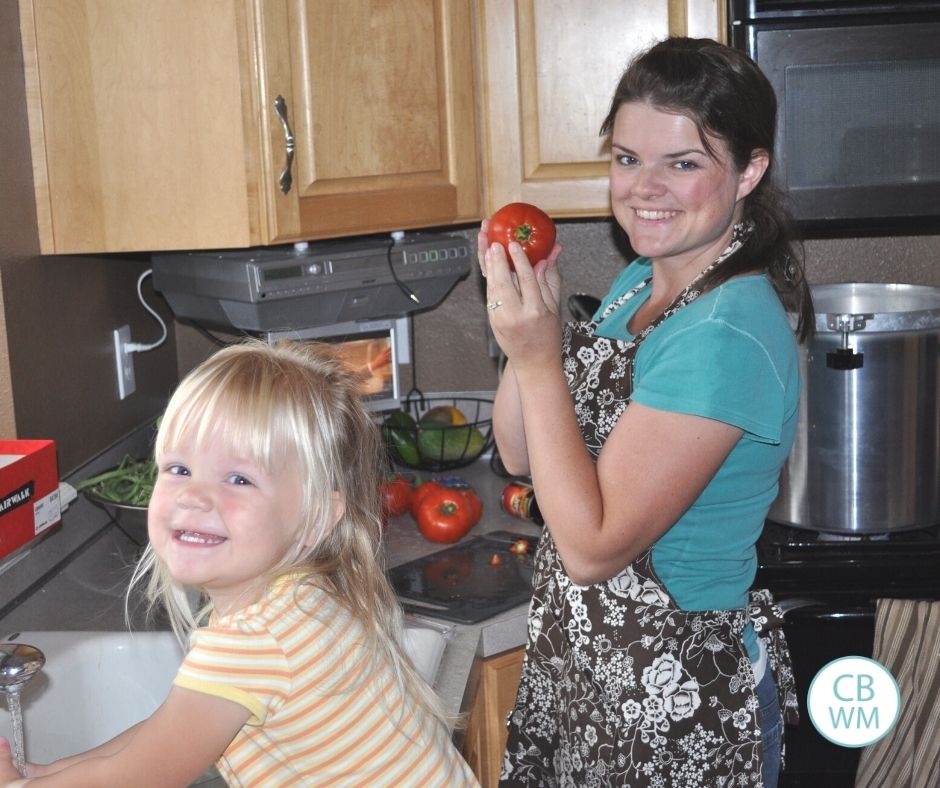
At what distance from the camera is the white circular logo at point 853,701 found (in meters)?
1.88

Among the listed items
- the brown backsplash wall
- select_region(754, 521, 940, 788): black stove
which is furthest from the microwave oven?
select_region(754, 521, 940, 788): black stove

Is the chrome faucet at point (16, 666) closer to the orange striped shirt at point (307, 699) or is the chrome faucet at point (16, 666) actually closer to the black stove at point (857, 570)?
the orange striped shirt at point (307, 699)

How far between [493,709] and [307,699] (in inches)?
30.1

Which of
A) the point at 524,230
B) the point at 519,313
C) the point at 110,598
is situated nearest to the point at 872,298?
the point at 524,230

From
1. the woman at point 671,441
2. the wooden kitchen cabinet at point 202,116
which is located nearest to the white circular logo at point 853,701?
the woman at point 671,441

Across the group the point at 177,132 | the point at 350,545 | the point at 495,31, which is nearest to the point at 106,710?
the point at 350,545

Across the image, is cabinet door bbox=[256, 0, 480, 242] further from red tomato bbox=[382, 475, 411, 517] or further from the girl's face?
the girl's face

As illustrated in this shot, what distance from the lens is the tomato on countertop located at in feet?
6.75

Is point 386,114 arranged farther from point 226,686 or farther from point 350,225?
point 226,686

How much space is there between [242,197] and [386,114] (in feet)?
0.99

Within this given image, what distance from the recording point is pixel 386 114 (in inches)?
78.5

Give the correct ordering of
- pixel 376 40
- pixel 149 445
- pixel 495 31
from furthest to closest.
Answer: pixel 149 445 < pixel 495 31 < pixel 376 40

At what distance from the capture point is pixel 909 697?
1.86 m

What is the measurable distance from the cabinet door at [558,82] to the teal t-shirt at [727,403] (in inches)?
36.8
